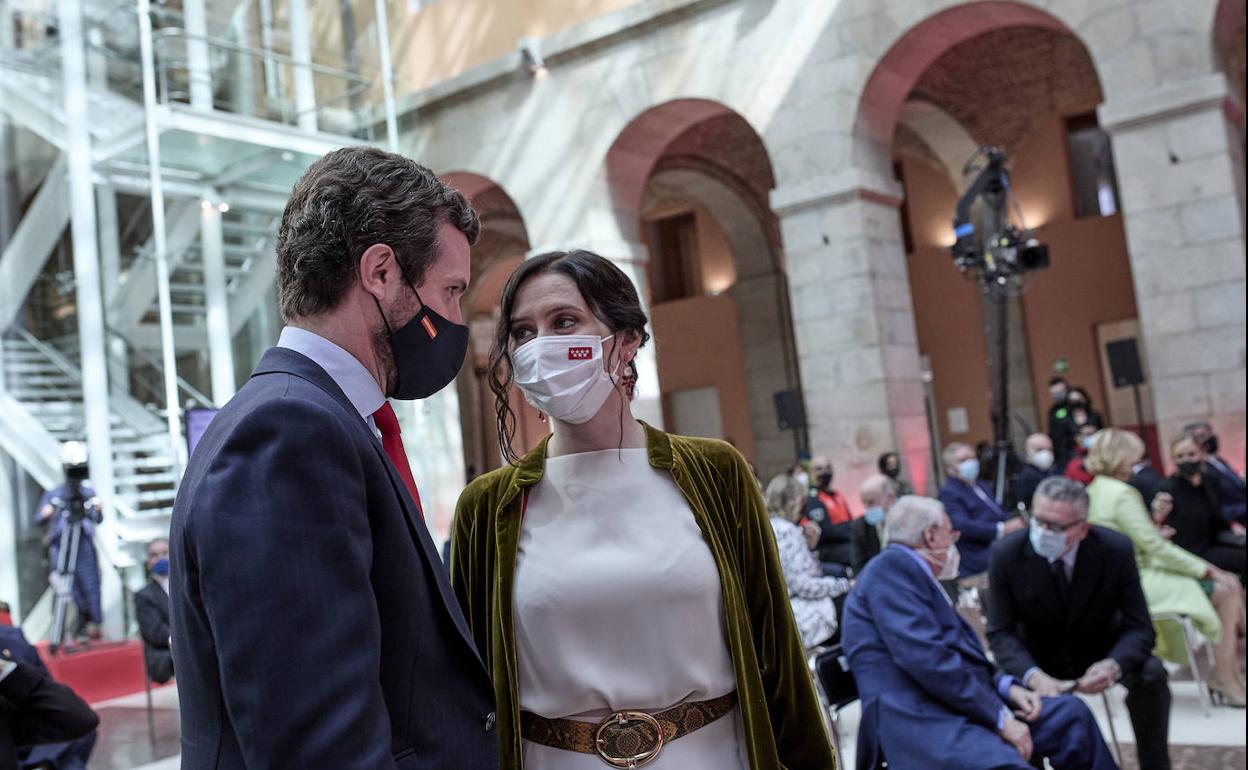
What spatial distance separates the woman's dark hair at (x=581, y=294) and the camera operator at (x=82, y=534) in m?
8.56

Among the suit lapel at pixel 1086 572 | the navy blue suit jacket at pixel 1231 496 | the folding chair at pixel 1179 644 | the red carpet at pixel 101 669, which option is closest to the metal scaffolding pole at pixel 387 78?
the red carpet at pixel 101 669

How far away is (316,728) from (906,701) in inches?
119

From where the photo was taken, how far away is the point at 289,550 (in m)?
1.24

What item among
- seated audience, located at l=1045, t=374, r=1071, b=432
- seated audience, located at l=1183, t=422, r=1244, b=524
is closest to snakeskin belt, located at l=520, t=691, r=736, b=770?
seated audience, located at l=1183, t=422, r=1244, b=524

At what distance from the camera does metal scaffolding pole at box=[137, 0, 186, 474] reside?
9984 millimetres

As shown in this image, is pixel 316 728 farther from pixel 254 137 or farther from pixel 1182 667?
pixel 254 137

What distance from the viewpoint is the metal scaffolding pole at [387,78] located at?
1222 centimetres

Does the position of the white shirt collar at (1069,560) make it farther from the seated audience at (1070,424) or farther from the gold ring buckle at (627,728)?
the seated audience at (1070,424)

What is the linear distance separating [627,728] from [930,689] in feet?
6.81

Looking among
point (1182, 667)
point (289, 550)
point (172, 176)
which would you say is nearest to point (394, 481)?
point (289, 550)

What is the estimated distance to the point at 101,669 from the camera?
364 inches

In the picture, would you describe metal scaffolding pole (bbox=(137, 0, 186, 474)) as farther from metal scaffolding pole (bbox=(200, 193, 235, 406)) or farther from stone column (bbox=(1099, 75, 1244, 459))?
stone column (bbox=(1099, 75, 1244, 459))

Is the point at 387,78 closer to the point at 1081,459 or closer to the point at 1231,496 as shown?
the point at 1081,459

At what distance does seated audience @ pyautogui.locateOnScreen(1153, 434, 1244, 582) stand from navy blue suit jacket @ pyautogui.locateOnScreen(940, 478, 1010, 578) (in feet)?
3.71
